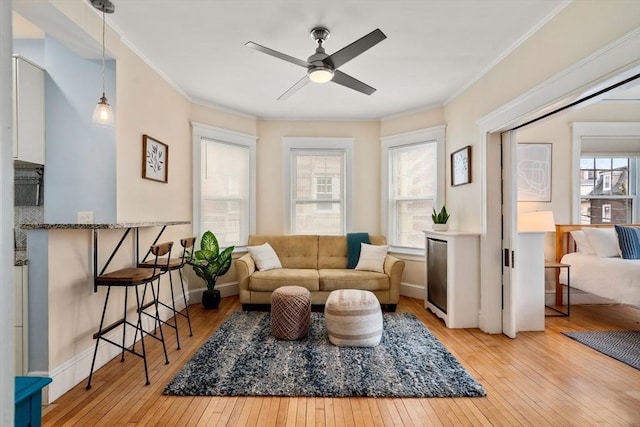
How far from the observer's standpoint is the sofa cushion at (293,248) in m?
4.46

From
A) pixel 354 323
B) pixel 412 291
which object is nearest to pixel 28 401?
pixel 354 323

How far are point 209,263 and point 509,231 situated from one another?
3370 mm

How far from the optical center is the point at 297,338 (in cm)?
302

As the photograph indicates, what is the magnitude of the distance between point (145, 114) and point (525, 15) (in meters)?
3.41

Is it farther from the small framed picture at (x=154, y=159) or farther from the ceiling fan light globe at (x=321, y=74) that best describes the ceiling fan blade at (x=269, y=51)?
the small framed picture at (x=154, y=159)

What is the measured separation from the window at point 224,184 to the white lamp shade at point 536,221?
359 centimetres

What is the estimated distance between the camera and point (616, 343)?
2979mm

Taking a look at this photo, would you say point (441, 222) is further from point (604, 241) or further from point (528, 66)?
point (604, 241)

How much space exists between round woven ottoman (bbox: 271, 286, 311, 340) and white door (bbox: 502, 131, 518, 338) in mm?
2003

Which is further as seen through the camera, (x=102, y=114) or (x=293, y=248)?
(x=293, y=248)

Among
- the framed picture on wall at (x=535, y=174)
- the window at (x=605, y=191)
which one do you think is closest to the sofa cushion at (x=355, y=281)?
the framed picture on wall at (x=535, y=174)

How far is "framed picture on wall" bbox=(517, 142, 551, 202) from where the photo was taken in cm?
418

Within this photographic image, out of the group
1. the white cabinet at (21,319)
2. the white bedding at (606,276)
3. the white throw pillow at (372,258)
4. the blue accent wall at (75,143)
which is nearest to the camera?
the white cabinet at (21,319)

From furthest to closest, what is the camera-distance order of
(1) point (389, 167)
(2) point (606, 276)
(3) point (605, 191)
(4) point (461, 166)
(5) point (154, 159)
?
(1) point (389, 167) < (3) point (605, 191) < (4) point (461, 166) < (2) point (606, 276) < (5) point (154, 159)
